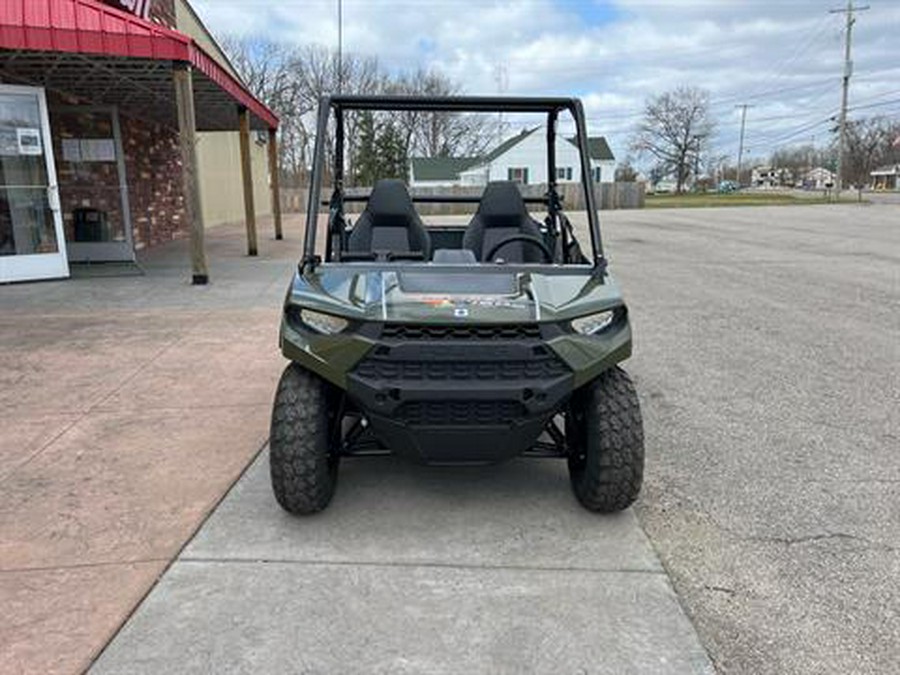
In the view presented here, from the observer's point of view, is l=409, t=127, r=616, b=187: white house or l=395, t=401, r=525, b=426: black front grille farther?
l=409, t=127, r=616, b=187: white house

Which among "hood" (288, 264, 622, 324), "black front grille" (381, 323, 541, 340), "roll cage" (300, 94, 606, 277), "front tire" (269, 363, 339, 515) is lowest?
"front tire" (269, 363, 339, 515)

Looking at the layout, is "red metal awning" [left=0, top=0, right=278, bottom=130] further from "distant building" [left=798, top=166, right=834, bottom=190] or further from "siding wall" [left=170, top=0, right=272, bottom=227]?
"distant building" [left=798, top=166, right=834, bottom=190]

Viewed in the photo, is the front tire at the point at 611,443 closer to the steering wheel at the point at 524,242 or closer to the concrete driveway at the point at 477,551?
the concrete driveway at the point at 477,551

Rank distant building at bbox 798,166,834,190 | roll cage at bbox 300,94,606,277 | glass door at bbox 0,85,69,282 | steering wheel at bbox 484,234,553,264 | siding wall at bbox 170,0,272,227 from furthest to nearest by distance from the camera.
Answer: distant building at bbox 798,166,834,190, siding wall at bbox 170,0,272,227, glass door at bbox 0,85,69,282, steering wheel at bbox 484,234,553,264, roll cage at bbox 300,94,606,277

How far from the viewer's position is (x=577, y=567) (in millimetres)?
2807

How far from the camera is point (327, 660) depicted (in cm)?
225

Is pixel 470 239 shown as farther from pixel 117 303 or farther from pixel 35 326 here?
pixel 117 303

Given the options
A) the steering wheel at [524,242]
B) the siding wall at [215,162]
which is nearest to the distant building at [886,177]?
the siding wall at [215,162]

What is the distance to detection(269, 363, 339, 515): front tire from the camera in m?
3.02

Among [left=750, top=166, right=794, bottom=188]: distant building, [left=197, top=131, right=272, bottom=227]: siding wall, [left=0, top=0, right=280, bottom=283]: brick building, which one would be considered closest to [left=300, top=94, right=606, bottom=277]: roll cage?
[left=0, top=0, right=280, bottom=283]: brick building

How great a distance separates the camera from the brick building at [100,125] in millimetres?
8055

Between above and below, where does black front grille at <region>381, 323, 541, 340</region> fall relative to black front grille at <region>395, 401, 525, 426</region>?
above

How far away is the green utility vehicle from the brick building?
6.21m

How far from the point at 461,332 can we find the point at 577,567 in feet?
3.35
